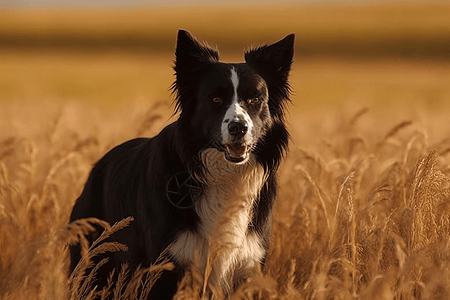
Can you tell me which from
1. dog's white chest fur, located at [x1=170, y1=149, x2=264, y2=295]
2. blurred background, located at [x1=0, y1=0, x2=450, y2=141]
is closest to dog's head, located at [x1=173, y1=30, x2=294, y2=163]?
dog's white chest fur, located at [x1=170, y1=149, x2=264, y2=295]

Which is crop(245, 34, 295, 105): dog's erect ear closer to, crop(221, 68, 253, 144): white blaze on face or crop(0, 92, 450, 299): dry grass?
crop(221, 68, 253, 144): white blaze on face

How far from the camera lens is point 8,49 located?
5997cm

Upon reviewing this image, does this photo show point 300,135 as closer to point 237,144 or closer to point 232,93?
point 232,93

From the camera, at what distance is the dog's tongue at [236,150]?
514 cm

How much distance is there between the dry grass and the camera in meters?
3.89

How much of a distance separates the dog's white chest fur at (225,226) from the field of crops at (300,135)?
0.25 m

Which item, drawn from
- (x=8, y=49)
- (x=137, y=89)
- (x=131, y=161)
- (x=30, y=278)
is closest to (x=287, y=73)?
(x=131, y=161)

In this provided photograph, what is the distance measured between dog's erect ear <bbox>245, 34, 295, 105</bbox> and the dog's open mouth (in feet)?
1.94

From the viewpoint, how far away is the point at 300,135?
14922 millimetres

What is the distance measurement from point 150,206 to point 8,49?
2267 inches

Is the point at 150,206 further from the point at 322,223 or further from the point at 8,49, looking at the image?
the point at 8,49

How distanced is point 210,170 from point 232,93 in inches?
20.8

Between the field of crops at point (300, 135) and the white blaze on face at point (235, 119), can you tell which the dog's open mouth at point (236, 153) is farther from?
the field of crops at point (300, 135)

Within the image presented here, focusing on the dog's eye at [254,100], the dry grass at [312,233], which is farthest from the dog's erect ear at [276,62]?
the dry grass at [312,233]
